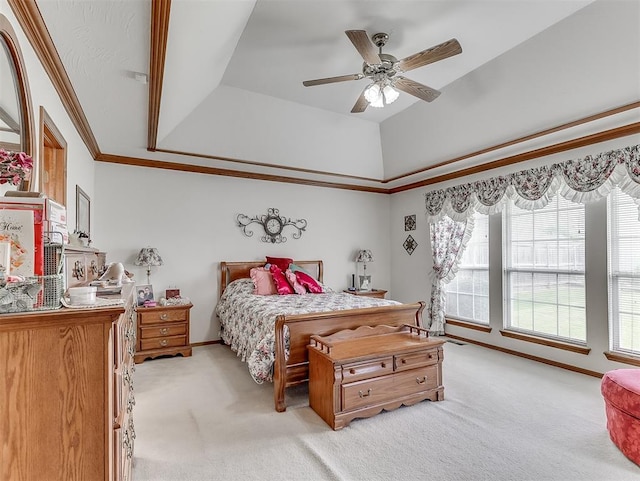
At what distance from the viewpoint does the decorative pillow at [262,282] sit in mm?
4418

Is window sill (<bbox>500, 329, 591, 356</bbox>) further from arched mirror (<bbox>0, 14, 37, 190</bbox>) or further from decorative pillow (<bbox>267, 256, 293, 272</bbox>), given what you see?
arched mirror (<bbox>0, 14, 37, 190</bbox>)

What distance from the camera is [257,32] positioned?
294 centimetres

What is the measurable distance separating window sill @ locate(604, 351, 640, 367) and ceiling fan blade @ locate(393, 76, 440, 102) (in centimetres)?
312

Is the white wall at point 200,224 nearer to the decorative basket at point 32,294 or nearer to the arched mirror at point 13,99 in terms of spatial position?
the arched mirror at point 13,99

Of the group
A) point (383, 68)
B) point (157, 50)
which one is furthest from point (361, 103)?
point (157, 50)

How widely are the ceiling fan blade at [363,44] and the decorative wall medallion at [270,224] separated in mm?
3030

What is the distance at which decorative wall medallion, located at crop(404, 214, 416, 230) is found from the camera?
5856mm

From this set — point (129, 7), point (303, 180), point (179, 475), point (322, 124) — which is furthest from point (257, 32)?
point (179, 475)

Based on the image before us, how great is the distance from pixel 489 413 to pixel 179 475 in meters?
2.33

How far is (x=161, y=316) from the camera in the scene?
4117 mm

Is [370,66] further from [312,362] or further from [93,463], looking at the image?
[93,463]

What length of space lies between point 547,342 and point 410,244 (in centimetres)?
253

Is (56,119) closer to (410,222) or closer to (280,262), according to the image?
(280,262)

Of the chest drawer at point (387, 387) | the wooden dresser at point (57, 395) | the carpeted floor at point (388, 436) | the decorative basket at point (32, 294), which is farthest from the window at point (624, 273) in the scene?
the decorative basket at point (32, 294)
